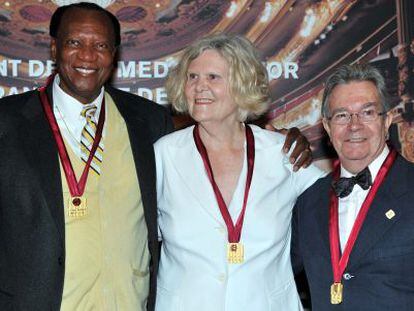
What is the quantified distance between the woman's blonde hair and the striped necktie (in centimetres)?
49

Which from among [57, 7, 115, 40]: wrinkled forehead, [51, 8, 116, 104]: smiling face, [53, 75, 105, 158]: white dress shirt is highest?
[57, 7, 115, 40]: wrinkled forehead

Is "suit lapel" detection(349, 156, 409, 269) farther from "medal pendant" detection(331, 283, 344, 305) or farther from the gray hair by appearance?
the gray hair

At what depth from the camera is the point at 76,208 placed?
3.04m

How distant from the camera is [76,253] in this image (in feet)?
9.92

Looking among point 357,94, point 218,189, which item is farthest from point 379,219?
point 218,189

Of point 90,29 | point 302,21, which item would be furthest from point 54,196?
point 302,21

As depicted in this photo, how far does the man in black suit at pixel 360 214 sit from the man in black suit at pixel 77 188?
1.18ft

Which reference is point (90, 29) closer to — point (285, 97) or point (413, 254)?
point (413, 254)

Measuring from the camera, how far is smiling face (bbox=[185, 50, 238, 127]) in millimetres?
3340

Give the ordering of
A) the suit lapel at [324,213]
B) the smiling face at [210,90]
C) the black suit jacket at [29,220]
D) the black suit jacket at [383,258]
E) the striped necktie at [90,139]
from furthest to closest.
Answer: the smiling face at [210,90], the striped necktie at [90,139], the suit lapel at [324,213], the black suit jacket at [29,220], the black suit jacket at [383,258]

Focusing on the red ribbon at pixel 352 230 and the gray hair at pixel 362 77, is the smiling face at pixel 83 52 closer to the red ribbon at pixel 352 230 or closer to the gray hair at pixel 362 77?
the gray hair at pixel 362 77

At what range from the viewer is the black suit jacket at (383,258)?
112 inches

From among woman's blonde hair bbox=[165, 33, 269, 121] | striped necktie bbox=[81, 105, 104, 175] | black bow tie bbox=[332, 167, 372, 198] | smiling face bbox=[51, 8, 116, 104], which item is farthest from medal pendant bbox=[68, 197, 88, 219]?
black bow tie bbox=[332, 167, 372, 198]

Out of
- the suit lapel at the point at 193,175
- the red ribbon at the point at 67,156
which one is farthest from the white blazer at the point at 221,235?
the red ribbon at the point at 67,156
